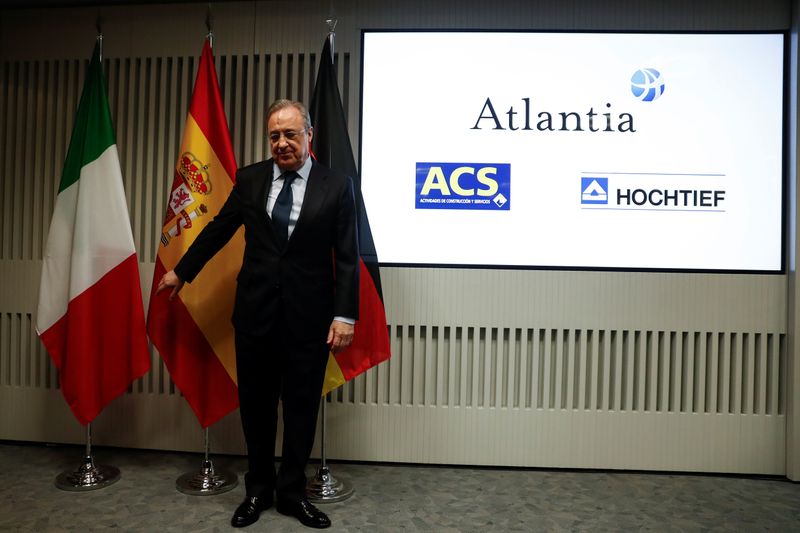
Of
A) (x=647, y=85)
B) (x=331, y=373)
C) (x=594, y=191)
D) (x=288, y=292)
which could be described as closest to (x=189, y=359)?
(x=331, y=373)

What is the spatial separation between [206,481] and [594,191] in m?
2.45

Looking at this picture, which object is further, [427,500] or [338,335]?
[427,500]

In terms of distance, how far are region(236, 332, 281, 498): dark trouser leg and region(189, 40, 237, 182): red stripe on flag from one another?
916 mm

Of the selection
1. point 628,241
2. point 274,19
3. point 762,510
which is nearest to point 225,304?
point 274,19

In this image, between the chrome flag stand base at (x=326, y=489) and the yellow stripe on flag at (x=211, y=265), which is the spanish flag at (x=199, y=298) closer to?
the yellow stripe on flag at (x=211, y=265)

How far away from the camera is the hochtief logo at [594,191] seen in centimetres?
293

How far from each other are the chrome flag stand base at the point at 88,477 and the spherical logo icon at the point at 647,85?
3315 millimetres

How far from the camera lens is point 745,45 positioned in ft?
9.59

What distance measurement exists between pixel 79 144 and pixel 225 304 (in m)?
1.10

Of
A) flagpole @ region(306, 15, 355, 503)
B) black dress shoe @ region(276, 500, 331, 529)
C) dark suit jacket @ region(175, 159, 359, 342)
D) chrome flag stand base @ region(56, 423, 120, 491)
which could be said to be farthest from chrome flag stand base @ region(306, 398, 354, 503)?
chrome flag stand base @ region(56, 423, 120, 491)

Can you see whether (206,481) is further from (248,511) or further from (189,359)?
(189,359)

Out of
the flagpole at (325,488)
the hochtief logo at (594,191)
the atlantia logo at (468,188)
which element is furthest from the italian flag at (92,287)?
the hochtief logo at (594,191)

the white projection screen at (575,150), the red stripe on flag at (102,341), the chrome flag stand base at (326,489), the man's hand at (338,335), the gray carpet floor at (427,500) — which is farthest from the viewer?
the white projection screen at (575,150)

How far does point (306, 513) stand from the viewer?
2223 millimetres
